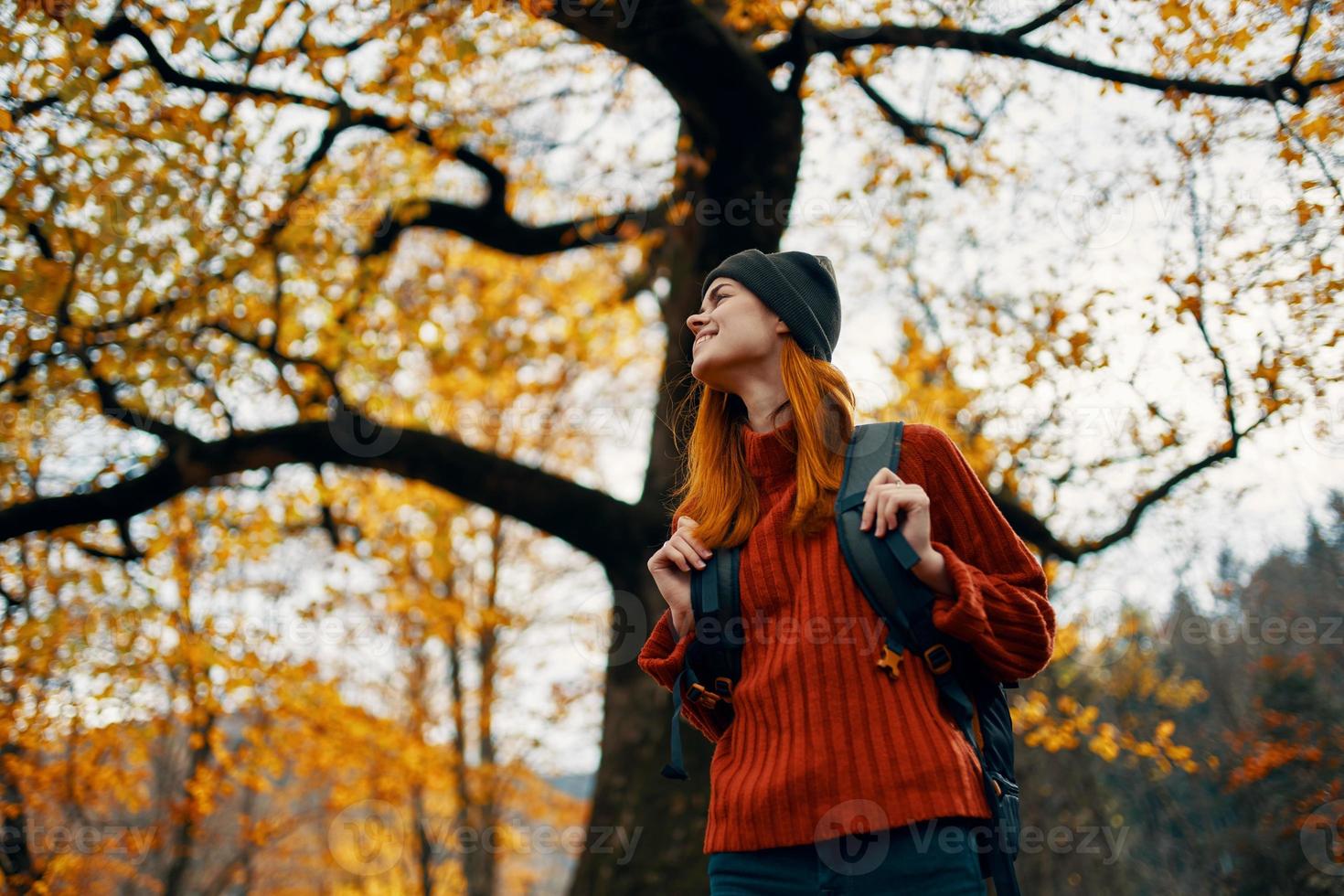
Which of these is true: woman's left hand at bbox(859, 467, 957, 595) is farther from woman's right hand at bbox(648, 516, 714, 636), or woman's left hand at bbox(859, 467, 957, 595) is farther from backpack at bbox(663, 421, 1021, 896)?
woman's right hand at bbox(648, 516, 714, 636)

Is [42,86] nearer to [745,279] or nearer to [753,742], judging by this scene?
[745,279]

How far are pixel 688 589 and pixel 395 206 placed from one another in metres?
6.81

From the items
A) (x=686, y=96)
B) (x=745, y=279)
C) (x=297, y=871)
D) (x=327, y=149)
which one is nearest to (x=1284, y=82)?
(x=686, y=96)

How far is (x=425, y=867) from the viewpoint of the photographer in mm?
16359

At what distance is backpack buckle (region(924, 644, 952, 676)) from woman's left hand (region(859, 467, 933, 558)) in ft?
0.63

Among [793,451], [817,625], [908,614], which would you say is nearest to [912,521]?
[908,614]

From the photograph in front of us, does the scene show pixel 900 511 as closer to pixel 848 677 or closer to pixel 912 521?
pixel 912 521

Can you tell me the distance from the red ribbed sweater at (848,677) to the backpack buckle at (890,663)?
0.02 metres

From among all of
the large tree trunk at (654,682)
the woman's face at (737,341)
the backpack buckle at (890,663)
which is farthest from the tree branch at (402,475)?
the backpack buckle at (890,663)

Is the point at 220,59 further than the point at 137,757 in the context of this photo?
No

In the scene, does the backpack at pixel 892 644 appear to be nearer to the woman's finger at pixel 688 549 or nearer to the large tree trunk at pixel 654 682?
the woman's finger at pixel 688 549

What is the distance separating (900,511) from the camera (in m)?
1.91

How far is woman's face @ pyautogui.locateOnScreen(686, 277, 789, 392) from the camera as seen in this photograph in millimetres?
2346

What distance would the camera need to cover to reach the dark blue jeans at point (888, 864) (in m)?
1.76
